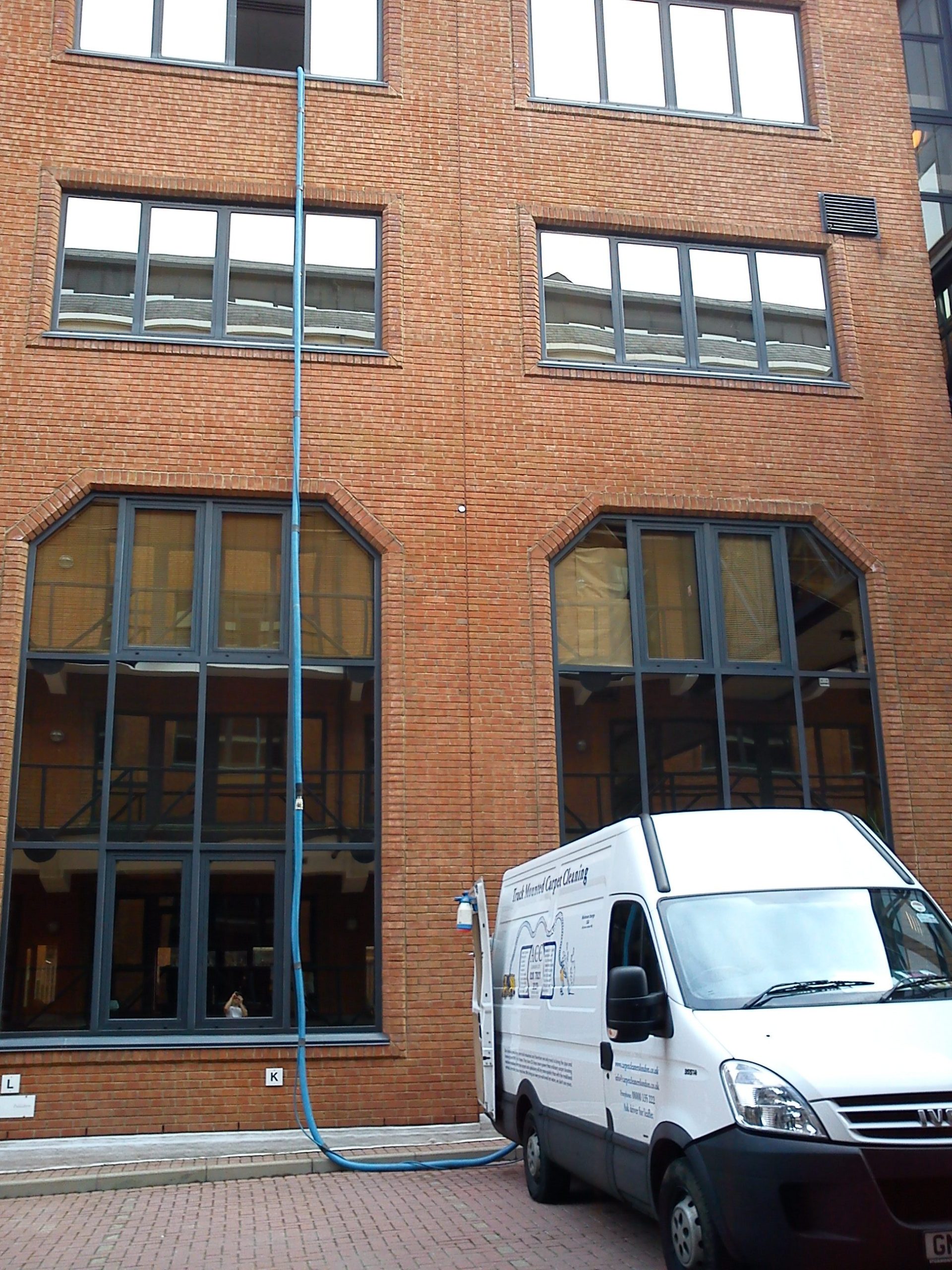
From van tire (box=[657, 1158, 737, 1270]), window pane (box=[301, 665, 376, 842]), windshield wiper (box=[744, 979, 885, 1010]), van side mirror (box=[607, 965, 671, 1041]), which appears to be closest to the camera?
van tire (box=[657, 1158, 737, 1270])

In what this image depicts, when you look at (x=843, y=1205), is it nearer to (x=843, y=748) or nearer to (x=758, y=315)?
(x=843, y=748)

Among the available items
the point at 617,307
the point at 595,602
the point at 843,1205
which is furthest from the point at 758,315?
the point at 843,1205

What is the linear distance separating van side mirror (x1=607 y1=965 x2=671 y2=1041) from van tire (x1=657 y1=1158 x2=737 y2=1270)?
2.06ft

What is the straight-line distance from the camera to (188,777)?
1230cm

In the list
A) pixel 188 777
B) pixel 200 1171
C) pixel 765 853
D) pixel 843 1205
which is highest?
pixel 188 777

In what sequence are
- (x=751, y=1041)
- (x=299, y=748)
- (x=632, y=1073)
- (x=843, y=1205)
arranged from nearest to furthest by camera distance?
(x=843, y=1205), (x=751, y=1041), (x=632, y=1073), (x=299, y=748)

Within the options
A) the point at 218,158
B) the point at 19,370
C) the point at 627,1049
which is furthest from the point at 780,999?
the point at 218,158

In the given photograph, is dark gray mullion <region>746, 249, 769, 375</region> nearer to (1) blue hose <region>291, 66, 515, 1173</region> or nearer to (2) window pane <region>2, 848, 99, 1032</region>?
(1) blue hose <region>291, 66, 515, 1173</region>

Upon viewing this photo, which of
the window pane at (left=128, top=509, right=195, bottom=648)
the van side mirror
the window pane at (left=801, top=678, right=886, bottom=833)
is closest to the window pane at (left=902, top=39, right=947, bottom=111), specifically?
the window pane at (left=801, top=678, right=886, bottom=833)

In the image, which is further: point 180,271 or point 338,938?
point 180,271

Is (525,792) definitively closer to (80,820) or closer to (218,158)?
(80,820)

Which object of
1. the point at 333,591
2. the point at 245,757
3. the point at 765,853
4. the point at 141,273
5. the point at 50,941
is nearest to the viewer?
the point at 765,853

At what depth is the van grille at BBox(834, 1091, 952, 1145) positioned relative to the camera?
210 inches

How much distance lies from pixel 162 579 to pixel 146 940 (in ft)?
12.0
